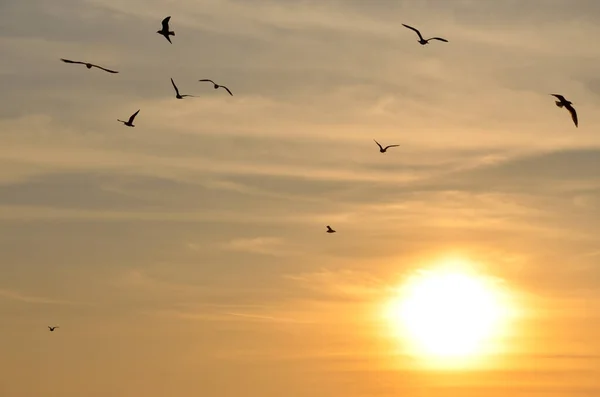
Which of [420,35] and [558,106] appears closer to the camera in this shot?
[558,106]

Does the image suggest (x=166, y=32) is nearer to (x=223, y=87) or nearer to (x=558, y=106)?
(x=223, y=87)

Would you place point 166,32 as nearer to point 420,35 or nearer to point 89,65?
point 89,65

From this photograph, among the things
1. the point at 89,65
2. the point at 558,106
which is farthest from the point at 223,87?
the point at 558,106

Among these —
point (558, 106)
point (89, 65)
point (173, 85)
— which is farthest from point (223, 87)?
point (558, 106)

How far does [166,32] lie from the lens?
7392 inches

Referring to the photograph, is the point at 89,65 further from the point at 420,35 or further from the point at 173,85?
the point at 420,35

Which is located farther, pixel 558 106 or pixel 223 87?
pixel 223 87

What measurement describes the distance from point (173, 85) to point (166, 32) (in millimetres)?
9728

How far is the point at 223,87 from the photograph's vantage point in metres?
197

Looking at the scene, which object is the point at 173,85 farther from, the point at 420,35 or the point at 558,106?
the point at 558,106

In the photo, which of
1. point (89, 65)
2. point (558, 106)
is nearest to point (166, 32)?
point (89, 65)

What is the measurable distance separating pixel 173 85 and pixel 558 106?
46756 millimetres

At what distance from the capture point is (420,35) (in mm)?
197875

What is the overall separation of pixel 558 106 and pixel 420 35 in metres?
25.5
